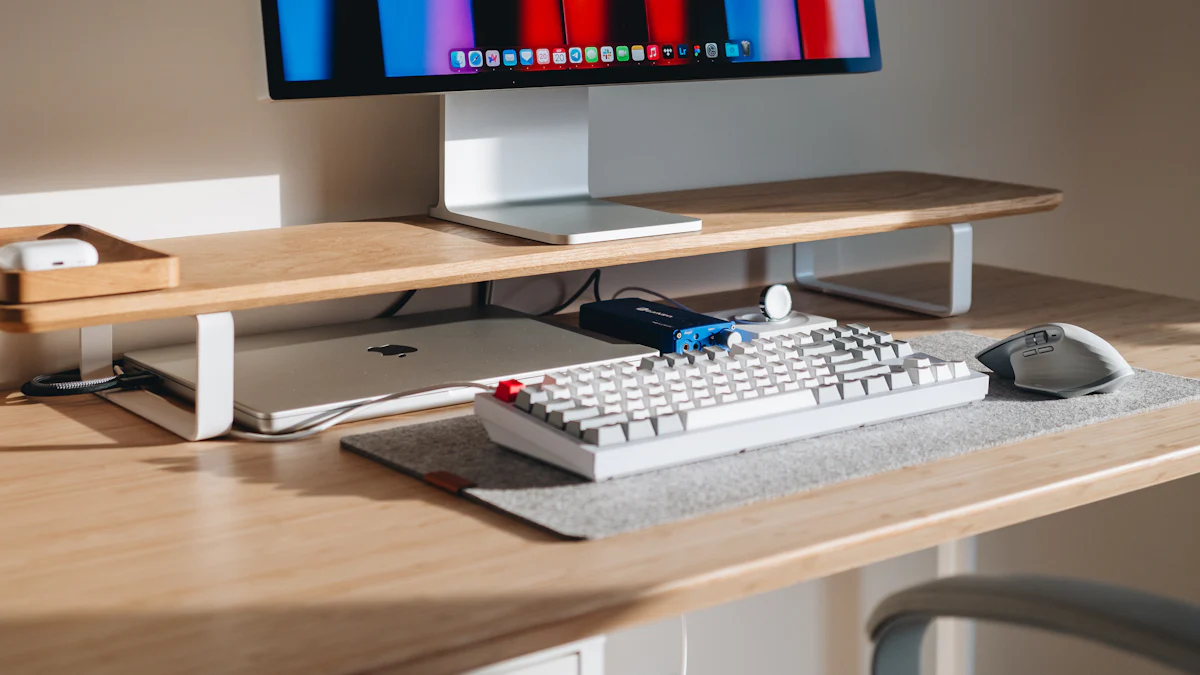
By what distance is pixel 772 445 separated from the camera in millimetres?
961

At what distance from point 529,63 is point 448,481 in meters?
0.48

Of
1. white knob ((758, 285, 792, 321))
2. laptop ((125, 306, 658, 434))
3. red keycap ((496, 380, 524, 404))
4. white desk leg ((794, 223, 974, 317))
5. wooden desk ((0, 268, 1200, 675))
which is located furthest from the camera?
white desk leg ((794, 223, 974, 317))

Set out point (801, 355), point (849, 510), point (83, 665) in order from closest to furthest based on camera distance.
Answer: point (83, 665)
point (849, 510)
point (801, 355)

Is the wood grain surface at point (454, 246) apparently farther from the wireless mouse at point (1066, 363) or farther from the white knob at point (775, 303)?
the wireless mouse at point (1066, 363)

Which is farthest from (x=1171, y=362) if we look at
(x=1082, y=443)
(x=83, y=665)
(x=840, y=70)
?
(x=83, y=665)

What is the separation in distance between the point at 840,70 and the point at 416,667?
1004 mm

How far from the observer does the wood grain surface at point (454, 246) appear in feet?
3.16

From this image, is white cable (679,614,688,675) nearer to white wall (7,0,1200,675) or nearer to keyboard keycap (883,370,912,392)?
white wall (7,0,1200,675)

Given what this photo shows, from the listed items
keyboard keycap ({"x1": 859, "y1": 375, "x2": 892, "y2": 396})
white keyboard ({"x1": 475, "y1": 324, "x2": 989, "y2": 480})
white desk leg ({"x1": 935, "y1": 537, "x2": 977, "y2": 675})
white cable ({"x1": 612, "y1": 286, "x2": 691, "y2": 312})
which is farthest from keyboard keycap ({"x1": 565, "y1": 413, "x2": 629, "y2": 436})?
white desk leg ({"x1": 935, "y1": 537, "x2": 977, "y2": 675})

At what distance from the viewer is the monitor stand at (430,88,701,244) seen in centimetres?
121

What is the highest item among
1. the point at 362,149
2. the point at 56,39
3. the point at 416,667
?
the point at 56,39

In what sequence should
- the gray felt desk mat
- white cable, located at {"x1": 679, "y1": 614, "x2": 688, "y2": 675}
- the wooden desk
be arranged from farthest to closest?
white cable, located at {"x1": 679, "y1": 614, "x2": 688, "y2": 675}, the gray felt desk mat, the wooden desk

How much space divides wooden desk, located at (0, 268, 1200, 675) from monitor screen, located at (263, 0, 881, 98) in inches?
12.5

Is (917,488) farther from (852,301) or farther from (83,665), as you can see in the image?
(852,301)
